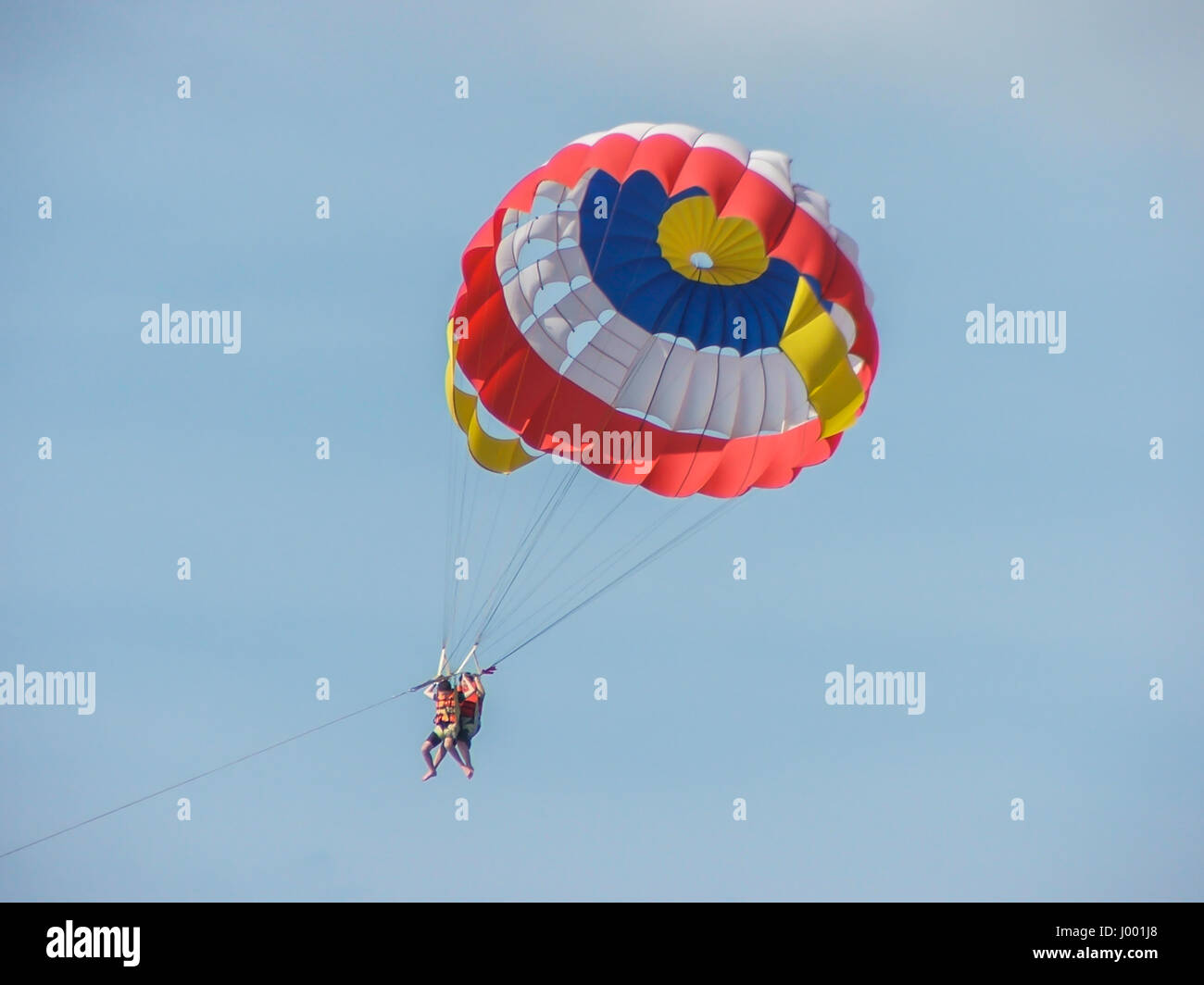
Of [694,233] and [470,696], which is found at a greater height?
[694,233]

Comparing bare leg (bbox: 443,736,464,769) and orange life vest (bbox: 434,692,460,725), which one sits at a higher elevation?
orange life vest (bbox: 434,692,460,725)

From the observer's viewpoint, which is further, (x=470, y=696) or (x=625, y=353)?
(x=625, y=353)

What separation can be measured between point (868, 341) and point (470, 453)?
525 centimetres

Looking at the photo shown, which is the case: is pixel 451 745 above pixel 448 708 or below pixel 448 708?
below

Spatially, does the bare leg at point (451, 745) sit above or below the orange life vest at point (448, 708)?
below

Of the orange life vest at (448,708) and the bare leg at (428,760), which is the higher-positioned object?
the orange life vest at (448,708)

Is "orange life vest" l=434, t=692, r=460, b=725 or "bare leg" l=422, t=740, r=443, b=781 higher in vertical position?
"orange life vest" l=434, t=692, r=460, b=725
